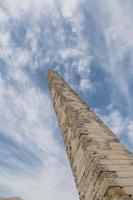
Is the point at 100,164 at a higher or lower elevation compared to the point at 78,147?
lower

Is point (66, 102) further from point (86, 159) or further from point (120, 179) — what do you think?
point (120, 179)

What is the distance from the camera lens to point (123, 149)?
630 cm

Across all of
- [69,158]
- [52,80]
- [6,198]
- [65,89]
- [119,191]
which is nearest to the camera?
[119,191]

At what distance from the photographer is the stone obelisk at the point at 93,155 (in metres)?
4.94

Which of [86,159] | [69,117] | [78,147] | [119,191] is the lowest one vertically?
[119,191]

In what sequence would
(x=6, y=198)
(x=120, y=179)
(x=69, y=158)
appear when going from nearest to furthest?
(x=120, y=179)
(x=69, y=158)
(x=6, y=198)

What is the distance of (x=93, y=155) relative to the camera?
18.3ft

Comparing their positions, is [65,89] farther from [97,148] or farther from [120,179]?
[120,179]

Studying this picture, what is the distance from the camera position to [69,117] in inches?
286

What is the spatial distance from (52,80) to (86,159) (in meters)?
5.30

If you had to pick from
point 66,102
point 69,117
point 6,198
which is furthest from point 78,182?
point 6,198

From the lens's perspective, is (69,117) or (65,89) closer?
(69,117)

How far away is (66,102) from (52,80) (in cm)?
271

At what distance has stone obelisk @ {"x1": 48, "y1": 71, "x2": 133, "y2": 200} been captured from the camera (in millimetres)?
4938
